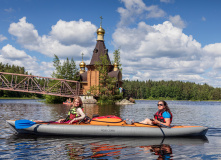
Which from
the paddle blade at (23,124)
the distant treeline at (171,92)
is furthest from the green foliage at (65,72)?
the distant treeline at (171,92)

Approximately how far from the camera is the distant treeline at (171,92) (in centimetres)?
13650

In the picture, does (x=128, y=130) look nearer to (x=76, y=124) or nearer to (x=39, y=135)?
(x=76, y=124)

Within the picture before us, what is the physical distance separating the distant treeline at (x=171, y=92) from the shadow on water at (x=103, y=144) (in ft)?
400

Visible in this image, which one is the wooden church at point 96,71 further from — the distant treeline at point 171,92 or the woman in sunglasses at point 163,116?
the distant treeline at point 171,92

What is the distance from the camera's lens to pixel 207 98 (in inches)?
5364

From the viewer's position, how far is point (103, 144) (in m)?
10.2

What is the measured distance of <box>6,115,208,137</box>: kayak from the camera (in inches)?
448

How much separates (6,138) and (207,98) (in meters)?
141

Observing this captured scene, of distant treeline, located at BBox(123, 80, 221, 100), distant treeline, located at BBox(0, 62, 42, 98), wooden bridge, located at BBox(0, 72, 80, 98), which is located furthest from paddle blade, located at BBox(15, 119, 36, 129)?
distant treeline, located at BBox(123, 80, 221, 100)

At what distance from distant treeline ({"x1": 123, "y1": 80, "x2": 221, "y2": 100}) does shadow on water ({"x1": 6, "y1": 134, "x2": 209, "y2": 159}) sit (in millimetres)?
122014

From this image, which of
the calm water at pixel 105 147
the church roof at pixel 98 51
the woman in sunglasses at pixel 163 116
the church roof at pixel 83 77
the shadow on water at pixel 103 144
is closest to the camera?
the calm water at pixel 105 147

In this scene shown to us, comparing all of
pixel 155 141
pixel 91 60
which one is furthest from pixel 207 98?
pixel 155 141

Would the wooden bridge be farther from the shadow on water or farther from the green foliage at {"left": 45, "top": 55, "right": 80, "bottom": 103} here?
the shadow on water

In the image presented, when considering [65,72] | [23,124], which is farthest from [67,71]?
[23,124]
